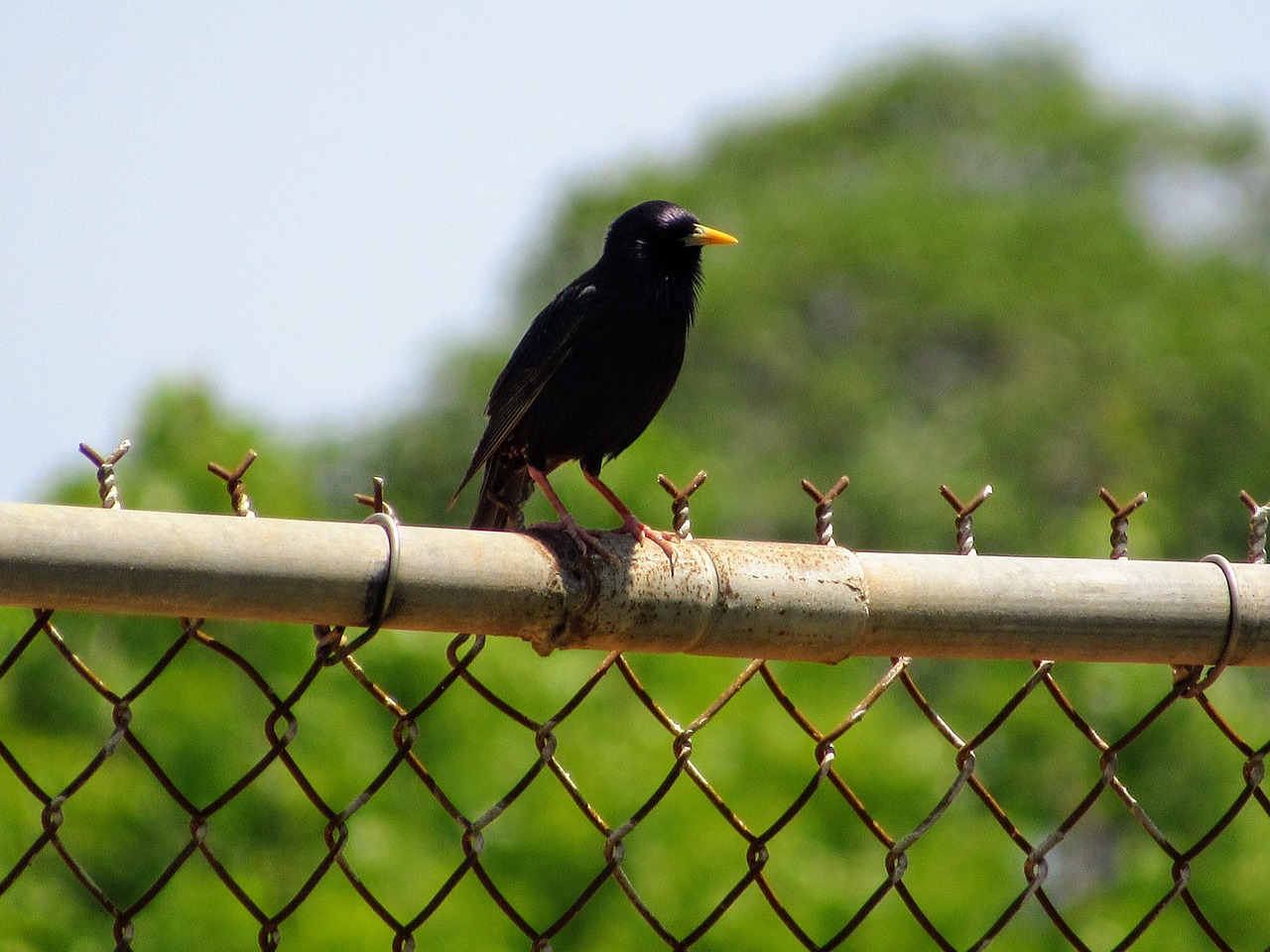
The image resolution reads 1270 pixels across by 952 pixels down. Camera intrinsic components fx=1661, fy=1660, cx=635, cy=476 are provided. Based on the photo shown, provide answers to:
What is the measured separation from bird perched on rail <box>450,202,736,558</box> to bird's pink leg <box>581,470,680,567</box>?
0.17 ft

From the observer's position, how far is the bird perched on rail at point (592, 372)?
12.5ft

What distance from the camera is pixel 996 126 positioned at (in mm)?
52250

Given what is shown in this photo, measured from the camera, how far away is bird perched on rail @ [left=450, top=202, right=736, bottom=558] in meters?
3.81

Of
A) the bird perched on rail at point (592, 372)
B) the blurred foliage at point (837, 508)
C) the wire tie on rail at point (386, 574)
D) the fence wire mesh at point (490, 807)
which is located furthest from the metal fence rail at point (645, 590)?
the blurred foliage at point (837, 508)

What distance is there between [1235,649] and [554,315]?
216 cm

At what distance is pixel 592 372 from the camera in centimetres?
381

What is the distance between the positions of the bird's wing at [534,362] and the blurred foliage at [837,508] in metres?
1.28

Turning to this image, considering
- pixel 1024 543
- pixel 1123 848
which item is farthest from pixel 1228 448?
pixel 1123 848

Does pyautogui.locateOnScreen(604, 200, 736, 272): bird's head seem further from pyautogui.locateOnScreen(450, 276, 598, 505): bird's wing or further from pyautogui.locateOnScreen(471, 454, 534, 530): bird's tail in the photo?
pyautogui.locateOnScreen(471, 454, 534, 530): bird's tail

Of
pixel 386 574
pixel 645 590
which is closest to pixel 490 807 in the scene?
pixel 645 590

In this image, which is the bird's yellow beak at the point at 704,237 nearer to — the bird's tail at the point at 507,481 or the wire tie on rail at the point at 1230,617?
the bird's tail at the point at 507,481

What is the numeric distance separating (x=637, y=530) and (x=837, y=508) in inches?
1222

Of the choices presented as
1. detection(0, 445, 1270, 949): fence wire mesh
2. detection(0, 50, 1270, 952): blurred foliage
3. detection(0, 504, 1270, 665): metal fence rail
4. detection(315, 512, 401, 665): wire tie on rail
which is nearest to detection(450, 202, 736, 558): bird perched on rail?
detection(0, 445, 1270, 949): fence wire mesh

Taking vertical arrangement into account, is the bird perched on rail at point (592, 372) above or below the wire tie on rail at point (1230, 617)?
above
